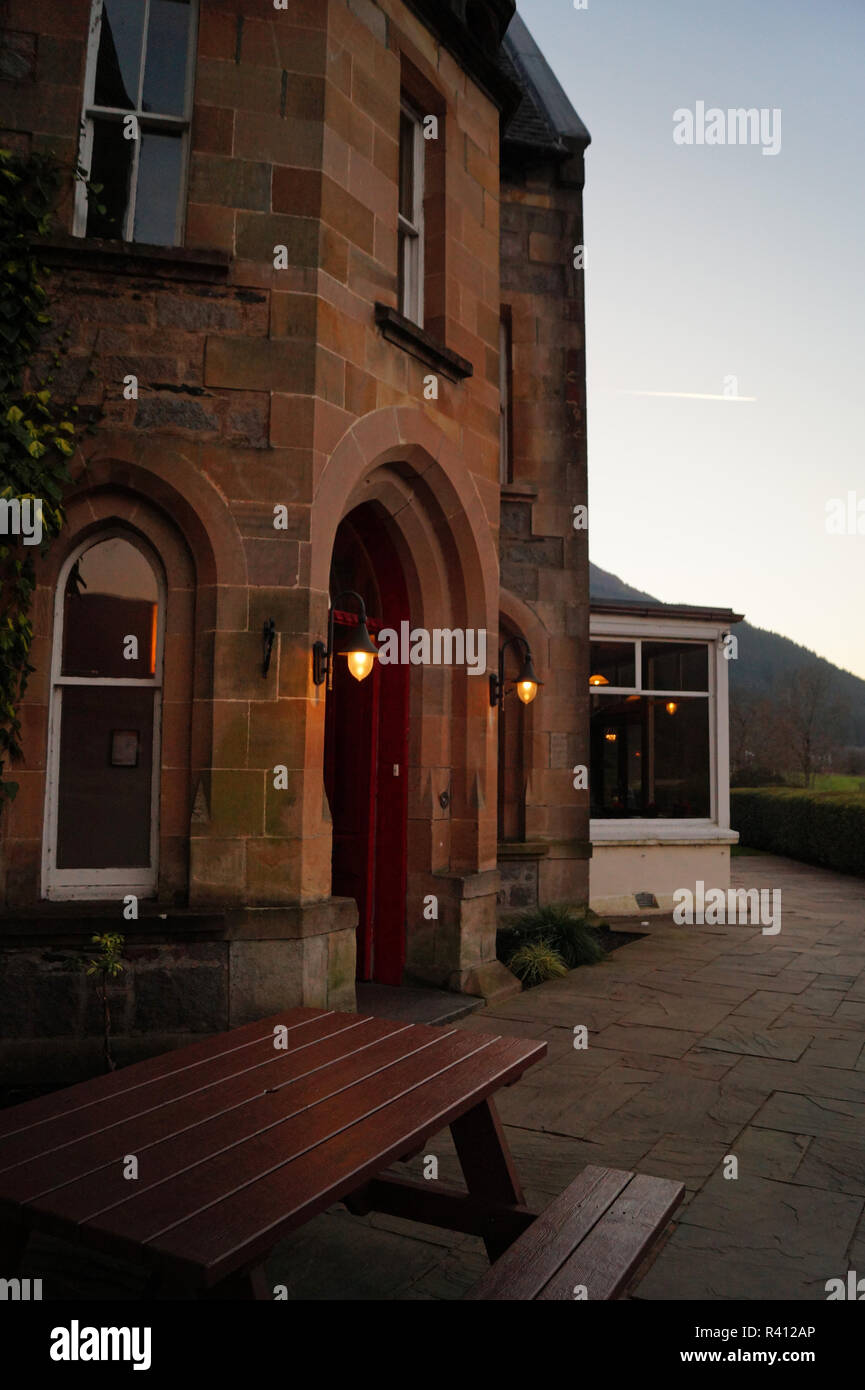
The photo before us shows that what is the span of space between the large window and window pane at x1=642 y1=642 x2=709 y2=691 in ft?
0.04

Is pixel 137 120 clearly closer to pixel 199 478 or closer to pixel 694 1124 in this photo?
pixel 199 478

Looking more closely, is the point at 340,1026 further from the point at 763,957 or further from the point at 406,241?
the point at 763,957

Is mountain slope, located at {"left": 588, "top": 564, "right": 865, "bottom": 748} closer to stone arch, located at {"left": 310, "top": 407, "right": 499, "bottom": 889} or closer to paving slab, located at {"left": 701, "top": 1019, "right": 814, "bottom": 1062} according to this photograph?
stone arch, located at {"left": 310, "top": 407, "right": 499, "bottom": 889}

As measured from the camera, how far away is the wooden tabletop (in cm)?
209

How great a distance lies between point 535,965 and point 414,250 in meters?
5.56

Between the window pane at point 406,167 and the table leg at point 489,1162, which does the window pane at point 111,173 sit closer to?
the window pane at point 406,167

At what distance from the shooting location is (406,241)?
23.6 ft

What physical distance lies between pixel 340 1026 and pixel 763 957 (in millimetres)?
6344

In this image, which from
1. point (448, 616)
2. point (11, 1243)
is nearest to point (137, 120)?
point (448, 616)

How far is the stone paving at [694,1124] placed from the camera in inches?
131

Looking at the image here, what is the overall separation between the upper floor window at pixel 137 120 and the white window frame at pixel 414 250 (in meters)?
1.84

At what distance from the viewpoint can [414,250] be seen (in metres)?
7.20

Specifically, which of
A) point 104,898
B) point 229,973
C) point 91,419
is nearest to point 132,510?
point 91,419

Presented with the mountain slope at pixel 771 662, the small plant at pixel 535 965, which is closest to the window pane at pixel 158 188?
the small plant at pixel 535 965
